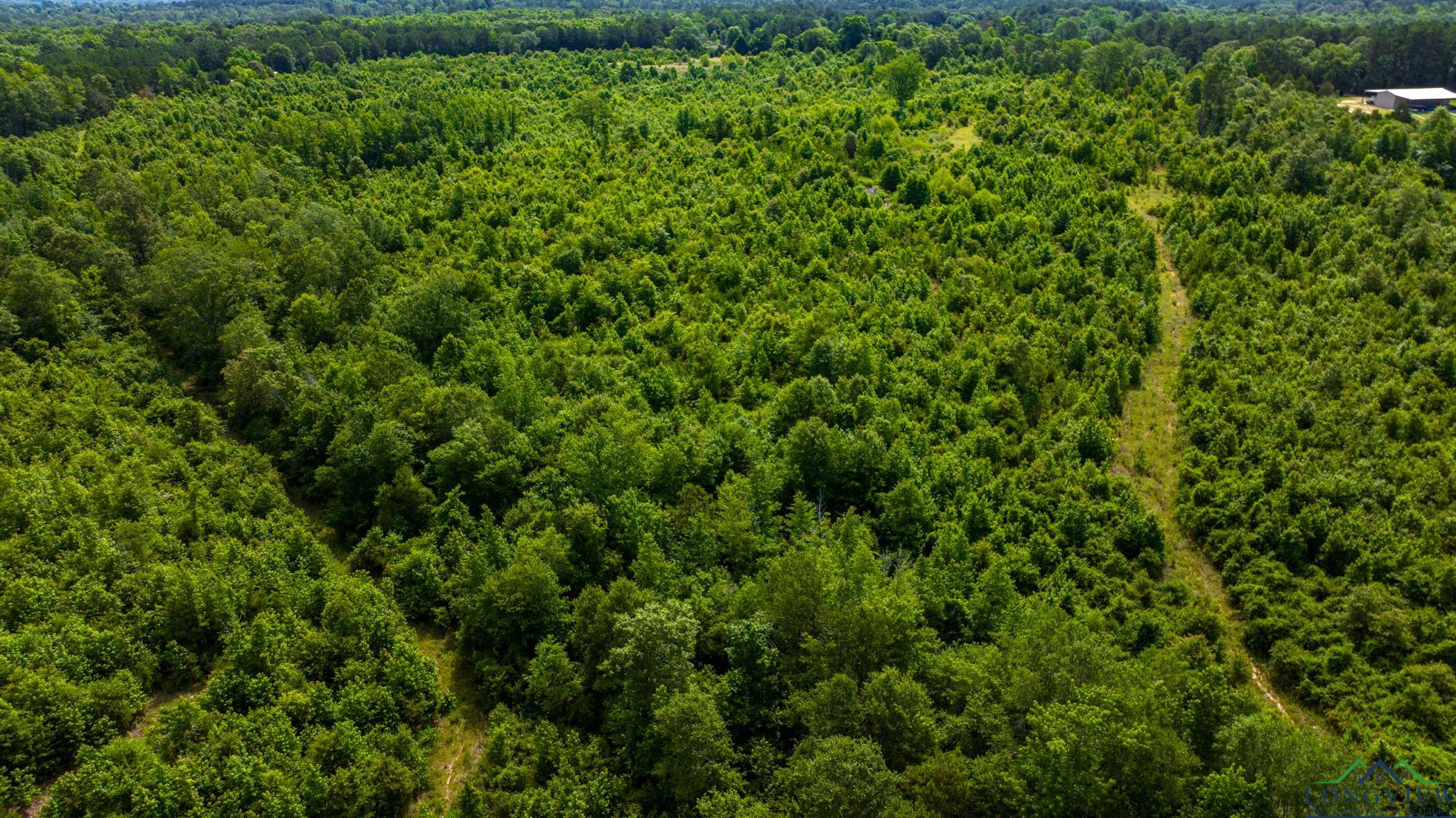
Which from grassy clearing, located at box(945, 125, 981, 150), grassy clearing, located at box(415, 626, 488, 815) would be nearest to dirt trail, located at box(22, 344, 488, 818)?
grassy clearing, located at box(415, 626, 488, 815)

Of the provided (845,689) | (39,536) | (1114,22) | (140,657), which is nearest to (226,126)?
(39,536)

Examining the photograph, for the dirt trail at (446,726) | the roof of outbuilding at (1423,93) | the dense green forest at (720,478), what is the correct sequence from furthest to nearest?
the roof of outbuilding at (1423,93), the dirt trail at (446,726), the dense green forest at (720,478)

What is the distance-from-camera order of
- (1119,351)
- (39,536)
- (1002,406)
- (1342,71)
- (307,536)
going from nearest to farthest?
1. (39,536)
2. (307,536)
3. (1002,406)
4. (1119,351)
5. (1342,71)

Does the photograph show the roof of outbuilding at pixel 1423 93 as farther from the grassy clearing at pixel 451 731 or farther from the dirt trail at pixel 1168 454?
the grassy clearing at pixel 451 731

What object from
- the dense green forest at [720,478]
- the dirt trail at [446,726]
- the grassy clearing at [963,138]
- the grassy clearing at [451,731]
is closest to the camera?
the dense green forest at [720,478]

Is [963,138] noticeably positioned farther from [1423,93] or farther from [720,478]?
[720,478]

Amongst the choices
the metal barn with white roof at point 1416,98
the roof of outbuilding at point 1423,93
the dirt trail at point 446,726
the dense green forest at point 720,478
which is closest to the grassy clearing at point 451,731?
the dirt trail at point 446,726

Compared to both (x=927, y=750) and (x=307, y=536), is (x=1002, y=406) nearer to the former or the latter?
(x=927, y=750)
